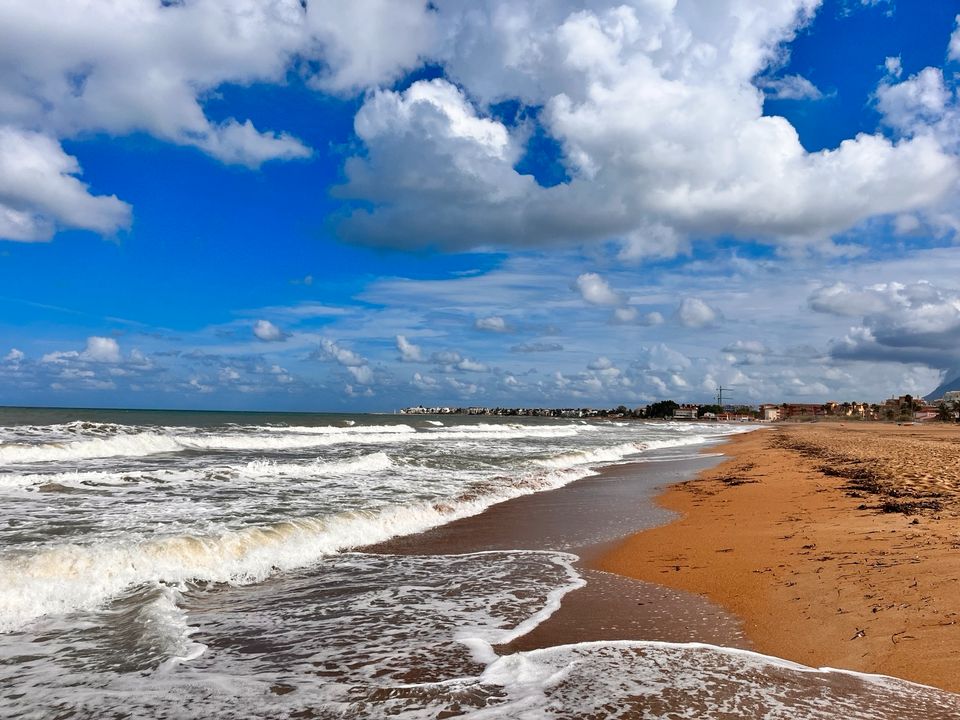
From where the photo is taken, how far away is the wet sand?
Result: 5.43 meters

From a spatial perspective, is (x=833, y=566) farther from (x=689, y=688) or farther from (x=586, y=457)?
(x=586, y=457)

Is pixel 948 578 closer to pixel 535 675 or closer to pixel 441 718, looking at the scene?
pixel 535 675

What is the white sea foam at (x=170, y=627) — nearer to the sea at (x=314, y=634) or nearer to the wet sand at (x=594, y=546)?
the sea at (x=314, y=634)

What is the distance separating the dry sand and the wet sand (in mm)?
354

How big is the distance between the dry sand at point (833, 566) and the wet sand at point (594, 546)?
35cm

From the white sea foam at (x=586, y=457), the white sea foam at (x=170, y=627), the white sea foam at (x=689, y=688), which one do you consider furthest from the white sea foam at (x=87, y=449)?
the white sea foam at (x=689, y=688)

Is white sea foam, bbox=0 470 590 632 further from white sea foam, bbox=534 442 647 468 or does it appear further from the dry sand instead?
white sea foam, bbox=534 442 647 468

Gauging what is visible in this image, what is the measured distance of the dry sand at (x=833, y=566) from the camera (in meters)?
4.80

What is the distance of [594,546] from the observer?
30.9 ft

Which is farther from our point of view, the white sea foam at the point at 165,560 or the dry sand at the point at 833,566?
the white sea foam at the point at 165,560

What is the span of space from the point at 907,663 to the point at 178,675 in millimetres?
5375

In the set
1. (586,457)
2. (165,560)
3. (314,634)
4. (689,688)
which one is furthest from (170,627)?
(586,457)

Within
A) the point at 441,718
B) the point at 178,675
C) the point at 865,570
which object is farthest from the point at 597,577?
the point at 178,675

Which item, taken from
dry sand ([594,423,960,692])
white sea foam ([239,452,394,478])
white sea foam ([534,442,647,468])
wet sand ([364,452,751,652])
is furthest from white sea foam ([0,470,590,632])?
white sea foam ([534,442,647,468])
